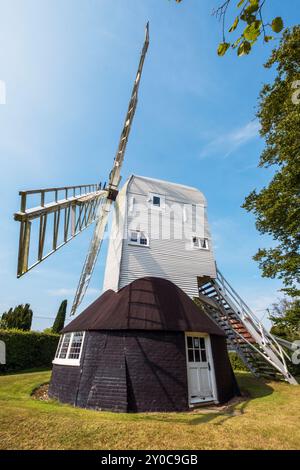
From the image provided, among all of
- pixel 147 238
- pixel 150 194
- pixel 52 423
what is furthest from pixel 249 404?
pixel 150 194

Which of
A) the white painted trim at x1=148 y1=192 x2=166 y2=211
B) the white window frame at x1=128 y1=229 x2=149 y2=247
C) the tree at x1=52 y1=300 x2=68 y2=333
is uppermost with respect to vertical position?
the white painted trim at x1=148 y1=192 x2=166 y2=211

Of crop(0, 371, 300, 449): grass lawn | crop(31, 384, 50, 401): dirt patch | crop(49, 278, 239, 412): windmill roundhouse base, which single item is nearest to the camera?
crop(0, 371, 300, 449): grass lawn

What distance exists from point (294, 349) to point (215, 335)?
7.45 m

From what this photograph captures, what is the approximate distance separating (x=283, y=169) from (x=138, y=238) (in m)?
9.35

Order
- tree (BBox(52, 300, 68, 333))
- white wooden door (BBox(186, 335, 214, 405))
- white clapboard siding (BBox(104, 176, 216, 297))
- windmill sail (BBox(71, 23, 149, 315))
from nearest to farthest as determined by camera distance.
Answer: white wooden door (BBox(186, 335, 214, 405)) < white clapboard siding (BBox(104, 176, 216, 297)) < windmill sail (BBox(71, 23, 149, 315)) < tree (BBox(52, 300, 68, 333))

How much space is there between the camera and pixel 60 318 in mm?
27047

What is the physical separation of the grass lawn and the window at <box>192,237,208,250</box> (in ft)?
29.2

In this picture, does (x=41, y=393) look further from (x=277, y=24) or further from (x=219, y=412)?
(x=277, y=24)

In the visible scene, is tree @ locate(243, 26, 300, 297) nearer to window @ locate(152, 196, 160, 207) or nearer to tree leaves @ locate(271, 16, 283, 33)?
window @ locate(152, 196, 160, 207)

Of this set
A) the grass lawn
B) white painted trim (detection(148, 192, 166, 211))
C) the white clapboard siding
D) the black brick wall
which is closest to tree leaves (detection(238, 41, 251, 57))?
the grass lawn

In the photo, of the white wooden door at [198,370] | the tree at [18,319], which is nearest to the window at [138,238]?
the white wooden door at [198,370]

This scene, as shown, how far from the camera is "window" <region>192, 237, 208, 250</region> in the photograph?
16209 millimetres

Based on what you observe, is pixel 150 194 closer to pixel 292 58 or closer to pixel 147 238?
pixel 147 238
